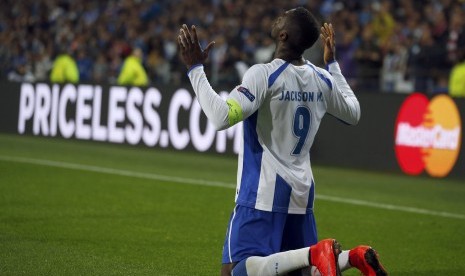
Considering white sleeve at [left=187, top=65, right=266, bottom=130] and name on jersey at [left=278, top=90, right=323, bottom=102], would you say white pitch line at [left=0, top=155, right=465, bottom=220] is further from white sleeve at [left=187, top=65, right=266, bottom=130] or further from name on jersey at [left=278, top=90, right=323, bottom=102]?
white sleeve at [left=187, top=65, right=266, bottom=130]

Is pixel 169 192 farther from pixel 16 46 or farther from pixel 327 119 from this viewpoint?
pixel 16 46

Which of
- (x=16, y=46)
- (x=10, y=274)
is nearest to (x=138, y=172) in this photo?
(x=10, y=274)

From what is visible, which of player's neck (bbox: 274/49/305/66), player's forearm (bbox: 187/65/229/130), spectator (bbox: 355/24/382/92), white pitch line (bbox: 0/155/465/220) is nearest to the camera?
player's forearm (bbox: 187/65/229/130)

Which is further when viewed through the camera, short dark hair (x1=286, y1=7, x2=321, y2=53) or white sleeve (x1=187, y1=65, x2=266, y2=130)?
short dark hair (x1=286, y1=7, x2=321, y2=53)

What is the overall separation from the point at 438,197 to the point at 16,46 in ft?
64.0

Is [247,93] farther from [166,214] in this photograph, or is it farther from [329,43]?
[166,214]

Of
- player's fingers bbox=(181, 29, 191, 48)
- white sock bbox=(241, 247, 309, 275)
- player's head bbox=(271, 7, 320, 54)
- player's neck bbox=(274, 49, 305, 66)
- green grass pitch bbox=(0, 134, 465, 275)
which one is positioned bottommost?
green grass pitch bbox=(0, 134, 465, 275)

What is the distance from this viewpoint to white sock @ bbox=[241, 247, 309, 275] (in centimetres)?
511

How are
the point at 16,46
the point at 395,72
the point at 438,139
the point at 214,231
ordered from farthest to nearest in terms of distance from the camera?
the point at 16,46
the point at 395,72
the point at 438,139
the point at 214,231

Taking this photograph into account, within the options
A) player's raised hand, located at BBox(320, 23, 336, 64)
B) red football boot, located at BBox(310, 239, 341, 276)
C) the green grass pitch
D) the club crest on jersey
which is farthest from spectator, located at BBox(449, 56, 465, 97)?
red football boot, located at BBox(310, 239, 341, 276)

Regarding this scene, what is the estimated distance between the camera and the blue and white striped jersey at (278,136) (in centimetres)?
530

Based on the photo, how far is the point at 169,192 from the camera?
41.4 feet

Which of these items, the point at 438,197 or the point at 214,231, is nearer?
the point at 214,231

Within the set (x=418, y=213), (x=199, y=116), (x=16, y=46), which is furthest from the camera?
(x=16, y=46)
